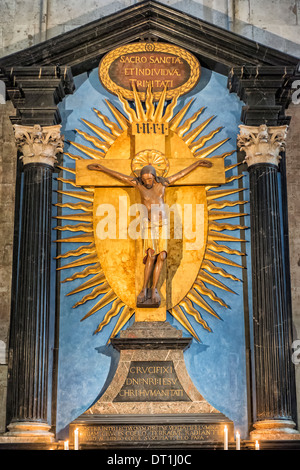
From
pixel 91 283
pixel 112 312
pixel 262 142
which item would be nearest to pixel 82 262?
pixel 91 283

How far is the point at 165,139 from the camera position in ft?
38.5

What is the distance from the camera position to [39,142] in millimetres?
11445

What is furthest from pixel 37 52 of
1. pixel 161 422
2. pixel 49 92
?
pixel 161 422

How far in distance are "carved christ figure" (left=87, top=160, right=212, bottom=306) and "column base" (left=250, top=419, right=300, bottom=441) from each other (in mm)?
1873

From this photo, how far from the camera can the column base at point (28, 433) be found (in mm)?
10195

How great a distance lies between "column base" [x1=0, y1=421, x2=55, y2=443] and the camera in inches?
401

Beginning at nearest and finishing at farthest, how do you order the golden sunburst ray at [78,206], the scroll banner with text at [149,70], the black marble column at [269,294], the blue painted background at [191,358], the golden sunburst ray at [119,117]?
the black marble column at [269,294]
the blue painted background at [191,358]
the golden sunburst ray at [78,206]
the golden sunburst ray at [119,117]
the scroll banner with text at [149,70]

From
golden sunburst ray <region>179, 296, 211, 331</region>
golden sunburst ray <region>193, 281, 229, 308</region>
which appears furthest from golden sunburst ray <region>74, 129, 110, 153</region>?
golden sunburst ray <region>179, 296, 211, 331</region>

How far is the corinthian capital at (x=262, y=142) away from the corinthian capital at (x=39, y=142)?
232 cm

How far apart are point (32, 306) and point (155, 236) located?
170 cm

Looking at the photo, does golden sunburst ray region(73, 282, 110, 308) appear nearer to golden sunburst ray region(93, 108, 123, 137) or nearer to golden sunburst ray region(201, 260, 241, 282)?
golden sunburst ray region(201, 260, 241, 282)

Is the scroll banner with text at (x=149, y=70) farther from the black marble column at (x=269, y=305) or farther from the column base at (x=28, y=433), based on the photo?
the column base at (x=28, y=433)

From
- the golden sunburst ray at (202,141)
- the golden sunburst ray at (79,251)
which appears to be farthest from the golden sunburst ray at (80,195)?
the golden sunburst ray at (202,141)
